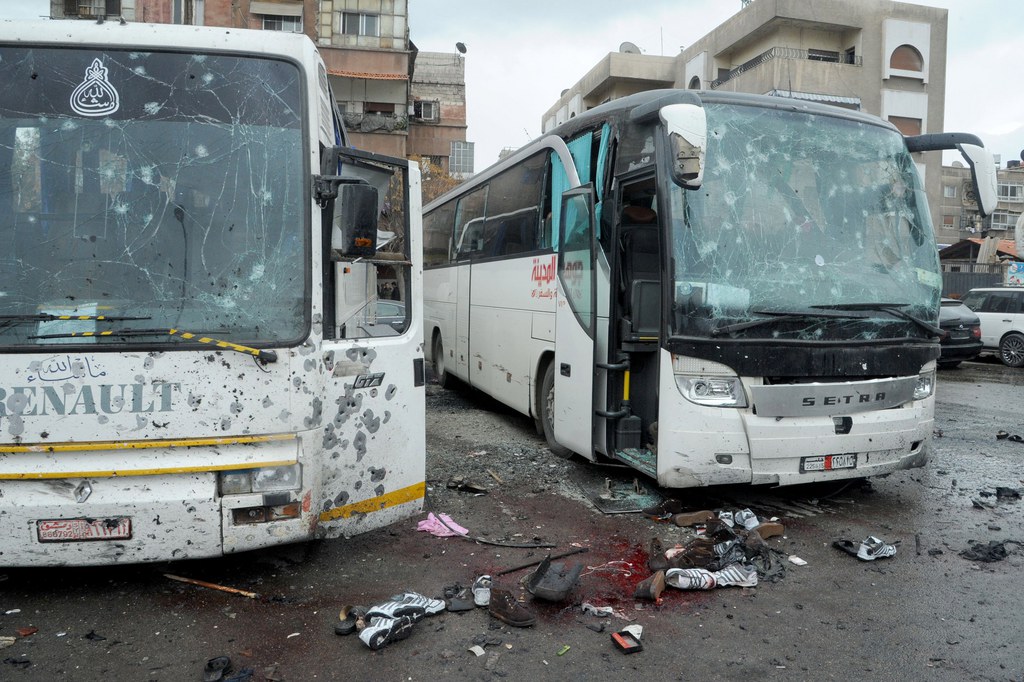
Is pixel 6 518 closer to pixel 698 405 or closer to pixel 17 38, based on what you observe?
pixel 17 38

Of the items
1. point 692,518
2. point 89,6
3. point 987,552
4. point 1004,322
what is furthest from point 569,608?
point 89,6

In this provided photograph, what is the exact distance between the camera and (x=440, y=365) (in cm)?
1221

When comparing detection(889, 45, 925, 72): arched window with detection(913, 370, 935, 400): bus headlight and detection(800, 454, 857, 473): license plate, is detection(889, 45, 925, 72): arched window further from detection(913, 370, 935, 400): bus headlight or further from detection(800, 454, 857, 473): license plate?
detection(800, 454, 857, 473): license plate

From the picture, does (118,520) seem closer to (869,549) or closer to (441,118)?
(869,549)

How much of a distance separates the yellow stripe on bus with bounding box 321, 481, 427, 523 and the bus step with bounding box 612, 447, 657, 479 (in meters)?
1.85

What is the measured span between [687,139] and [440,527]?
315 cm

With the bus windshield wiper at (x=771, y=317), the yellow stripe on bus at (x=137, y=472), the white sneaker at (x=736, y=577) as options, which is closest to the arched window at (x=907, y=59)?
the bus windshield wiper at (x=771, y=317)

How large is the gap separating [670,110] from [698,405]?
2.02m

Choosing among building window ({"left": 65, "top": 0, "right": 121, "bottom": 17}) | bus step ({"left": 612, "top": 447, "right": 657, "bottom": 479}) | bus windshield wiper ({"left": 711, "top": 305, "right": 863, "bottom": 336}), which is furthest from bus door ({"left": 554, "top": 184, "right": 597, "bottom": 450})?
building window ({"left": 65, "top": 0, "right": 121, "bottom": 17})

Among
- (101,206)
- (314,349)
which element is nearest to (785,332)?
(314,349)

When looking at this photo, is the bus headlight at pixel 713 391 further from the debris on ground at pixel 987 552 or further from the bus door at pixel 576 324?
the debris on ground at pixel 987 552

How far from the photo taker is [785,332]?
5.41 m

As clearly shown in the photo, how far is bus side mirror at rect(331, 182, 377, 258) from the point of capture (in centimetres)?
397

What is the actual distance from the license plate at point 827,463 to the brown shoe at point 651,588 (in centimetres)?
180
